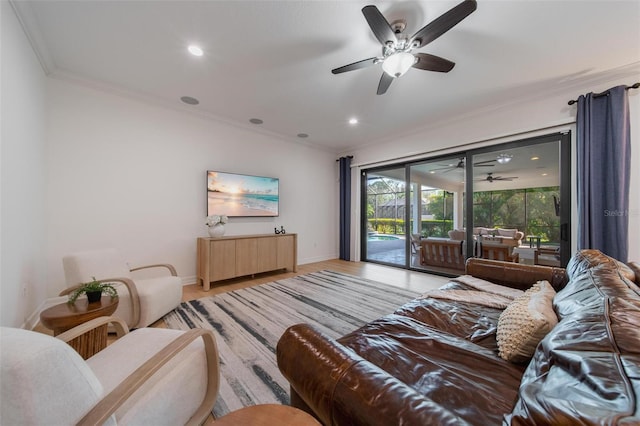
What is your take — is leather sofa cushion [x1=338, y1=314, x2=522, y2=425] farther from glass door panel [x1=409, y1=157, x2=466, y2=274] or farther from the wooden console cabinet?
glass door panel [x1=409, y1=157, x2=466, y2=274]

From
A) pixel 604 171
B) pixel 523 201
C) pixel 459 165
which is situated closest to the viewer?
pixel 604 171

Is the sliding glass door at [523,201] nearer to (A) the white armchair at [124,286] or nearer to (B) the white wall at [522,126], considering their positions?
(B) the white wall at [522,126]

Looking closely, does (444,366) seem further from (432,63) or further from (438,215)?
(438,215)

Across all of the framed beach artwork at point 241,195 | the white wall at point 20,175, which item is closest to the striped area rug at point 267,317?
the white wall at point 20,175

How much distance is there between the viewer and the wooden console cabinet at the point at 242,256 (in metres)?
3.49

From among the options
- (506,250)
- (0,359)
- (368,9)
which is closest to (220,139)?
(368,9)

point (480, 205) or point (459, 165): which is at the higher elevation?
point (459, 165)

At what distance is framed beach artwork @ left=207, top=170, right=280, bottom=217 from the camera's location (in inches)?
154

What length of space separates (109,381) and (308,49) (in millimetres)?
2792

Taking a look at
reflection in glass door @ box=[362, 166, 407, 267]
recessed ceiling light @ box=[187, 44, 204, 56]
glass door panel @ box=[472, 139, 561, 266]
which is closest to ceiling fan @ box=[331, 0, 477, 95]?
recessed ceiling light @ box=[187, 44, 204, 56]

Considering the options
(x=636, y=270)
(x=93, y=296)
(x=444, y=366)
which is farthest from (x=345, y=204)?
(x=444, y=366)

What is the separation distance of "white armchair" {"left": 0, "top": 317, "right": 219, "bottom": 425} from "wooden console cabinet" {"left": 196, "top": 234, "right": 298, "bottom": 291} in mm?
1958

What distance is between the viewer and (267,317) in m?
2.51

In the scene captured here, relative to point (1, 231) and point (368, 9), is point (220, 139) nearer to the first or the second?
point (1, 231)
